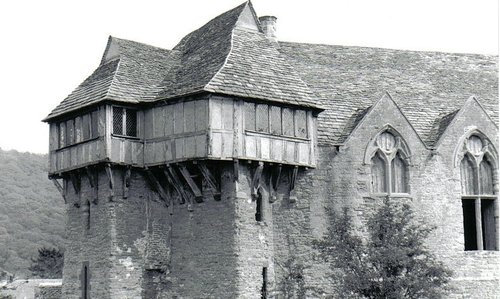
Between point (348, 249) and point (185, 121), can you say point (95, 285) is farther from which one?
point (348, 249)

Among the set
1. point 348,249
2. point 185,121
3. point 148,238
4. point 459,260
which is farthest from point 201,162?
point 459,260

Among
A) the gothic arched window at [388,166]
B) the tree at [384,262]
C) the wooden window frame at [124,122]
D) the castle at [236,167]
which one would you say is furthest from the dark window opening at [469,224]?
the wooden window frame at [124,122]

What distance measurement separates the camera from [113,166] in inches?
1184

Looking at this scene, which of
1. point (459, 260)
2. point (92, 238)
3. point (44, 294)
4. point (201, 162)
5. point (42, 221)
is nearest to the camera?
point (201, 162)

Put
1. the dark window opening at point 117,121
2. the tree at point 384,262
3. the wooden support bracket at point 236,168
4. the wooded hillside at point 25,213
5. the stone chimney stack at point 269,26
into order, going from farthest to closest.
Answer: the wooded hillside at point 25,213 → the stone chimney stack at point 269,26 → the dark window opening at point 117,121 → the wooden support bracket at point 236,168 → the tree at point 384,262

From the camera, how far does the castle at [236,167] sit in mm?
29406

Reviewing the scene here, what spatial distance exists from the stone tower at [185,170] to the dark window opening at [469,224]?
28.2 feet

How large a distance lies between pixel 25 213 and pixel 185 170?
61.4 metres

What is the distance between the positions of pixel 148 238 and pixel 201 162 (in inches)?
149

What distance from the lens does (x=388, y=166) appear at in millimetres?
33375

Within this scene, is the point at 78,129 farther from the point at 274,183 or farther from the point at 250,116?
the point at 274,183

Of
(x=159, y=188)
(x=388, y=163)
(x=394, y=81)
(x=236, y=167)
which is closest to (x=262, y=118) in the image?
(x=236, y=167)

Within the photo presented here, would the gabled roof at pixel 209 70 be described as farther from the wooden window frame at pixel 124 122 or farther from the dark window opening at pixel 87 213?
the dark window opening at pixel 87 213

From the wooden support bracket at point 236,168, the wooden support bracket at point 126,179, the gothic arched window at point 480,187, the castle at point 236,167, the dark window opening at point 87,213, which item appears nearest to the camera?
the wooden support bracket at point 236,168
